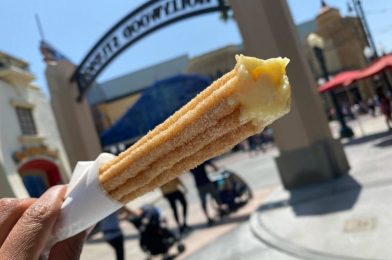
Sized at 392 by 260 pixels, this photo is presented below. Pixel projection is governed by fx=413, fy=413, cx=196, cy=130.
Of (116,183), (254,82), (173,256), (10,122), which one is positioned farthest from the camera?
(10,122)

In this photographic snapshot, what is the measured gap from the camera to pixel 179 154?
1.40 m

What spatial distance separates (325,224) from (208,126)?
16.6 feet

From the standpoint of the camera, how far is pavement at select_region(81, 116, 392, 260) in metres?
4.93

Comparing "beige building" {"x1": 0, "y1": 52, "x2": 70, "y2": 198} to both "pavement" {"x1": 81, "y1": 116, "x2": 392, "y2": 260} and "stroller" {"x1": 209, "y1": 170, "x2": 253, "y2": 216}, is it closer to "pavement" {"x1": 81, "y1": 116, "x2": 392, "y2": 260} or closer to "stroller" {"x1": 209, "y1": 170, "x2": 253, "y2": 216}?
"stroller" {"x1": 209, "y1": 170, "x2": 253, "y2": 216}

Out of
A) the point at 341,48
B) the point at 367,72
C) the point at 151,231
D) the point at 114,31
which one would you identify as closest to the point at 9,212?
the point at 151,231

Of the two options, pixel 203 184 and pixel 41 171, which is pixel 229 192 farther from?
pixel 41 171

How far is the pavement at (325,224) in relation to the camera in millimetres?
4859

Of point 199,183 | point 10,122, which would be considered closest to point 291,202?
point 199,183

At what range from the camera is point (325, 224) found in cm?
587

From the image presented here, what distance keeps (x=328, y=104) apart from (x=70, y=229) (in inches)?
1784

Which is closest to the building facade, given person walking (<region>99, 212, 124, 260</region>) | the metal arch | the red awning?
the red awning

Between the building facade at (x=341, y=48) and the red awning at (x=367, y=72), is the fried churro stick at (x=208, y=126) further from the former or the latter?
the building facade at (x=341, y=48)

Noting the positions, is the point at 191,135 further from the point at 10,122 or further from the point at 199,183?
the point at 10,122

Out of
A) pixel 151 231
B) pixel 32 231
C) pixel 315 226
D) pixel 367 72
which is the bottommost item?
pixel 315 226
